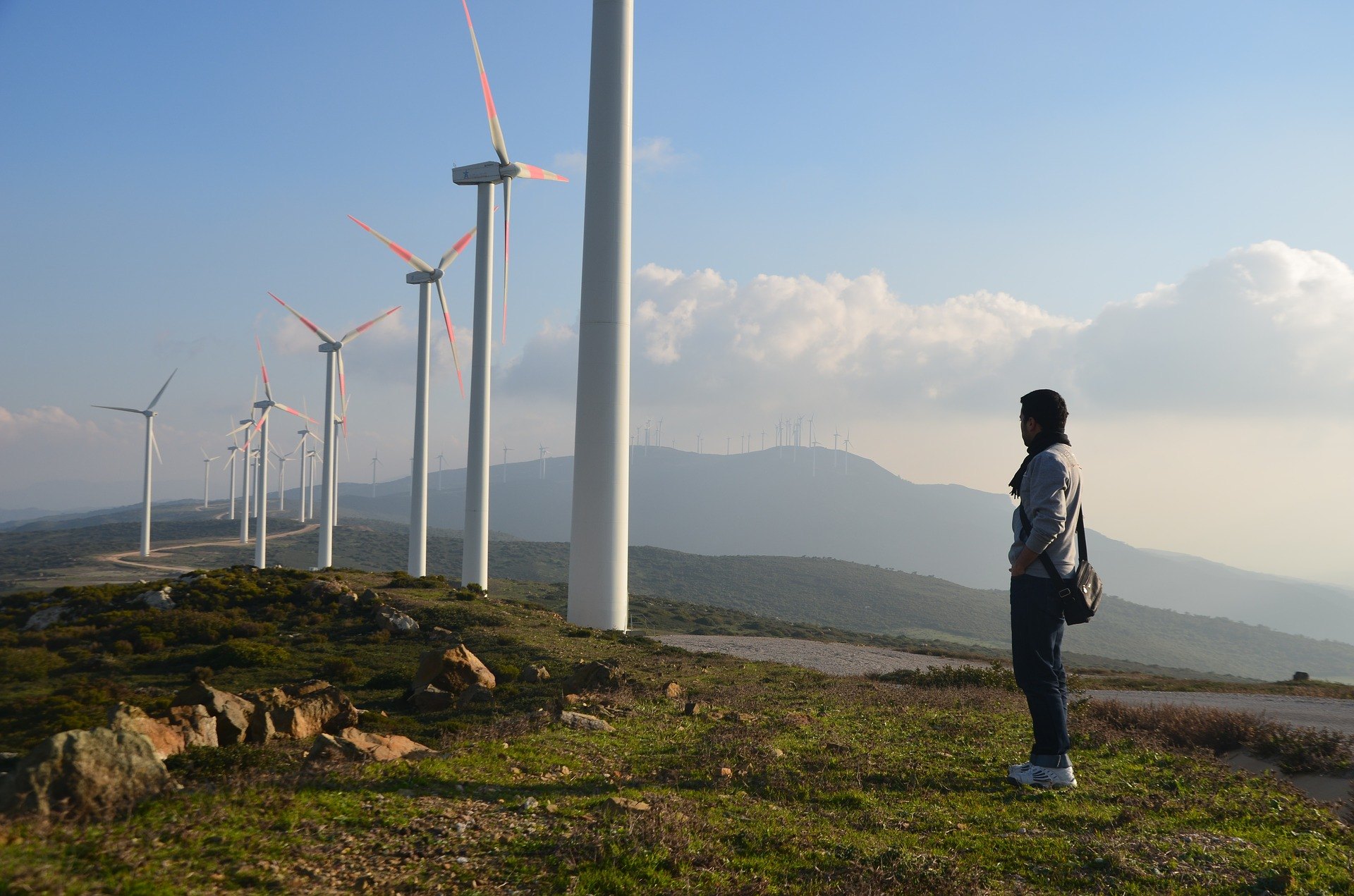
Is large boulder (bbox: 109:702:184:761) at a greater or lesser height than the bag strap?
lesser

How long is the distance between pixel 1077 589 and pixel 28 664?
87.9 feet

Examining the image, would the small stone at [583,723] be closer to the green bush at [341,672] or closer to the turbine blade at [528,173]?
the green bush at [341,672]

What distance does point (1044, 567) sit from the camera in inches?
364

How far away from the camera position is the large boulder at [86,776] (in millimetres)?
6469

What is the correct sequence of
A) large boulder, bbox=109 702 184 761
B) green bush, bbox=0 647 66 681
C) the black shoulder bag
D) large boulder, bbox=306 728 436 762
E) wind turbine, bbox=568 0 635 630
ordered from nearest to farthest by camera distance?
large boulder, bbox=109 702 184 761, the black shoulder bag, large boulder, bbox=306 728 436 762, green bush, bbox=0 647 66 681, wind turbine, bbox=568 0 635 630

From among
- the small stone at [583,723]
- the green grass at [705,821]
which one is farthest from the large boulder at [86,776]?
the small stone at [583,723]

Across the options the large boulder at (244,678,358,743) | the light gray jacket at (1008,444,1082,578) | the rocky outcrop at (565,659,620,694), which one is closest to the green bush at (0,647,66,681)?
the large boulder at (244,678,358,743)

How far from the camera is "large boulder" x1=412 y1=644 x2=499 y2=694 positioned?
17594mm

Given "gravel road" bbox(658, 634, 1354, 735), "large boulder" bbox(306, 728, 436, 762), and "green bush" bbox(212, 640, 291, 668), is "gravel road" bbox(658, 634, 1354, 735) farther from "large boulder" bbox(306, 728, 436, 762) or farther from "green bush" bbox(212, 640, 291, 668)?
"green bush" bbox(212, 640, 291, 668)

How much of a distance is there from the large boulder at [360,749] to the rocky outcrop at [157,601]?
89.2 ft

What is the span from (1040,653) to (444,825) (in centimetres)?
642

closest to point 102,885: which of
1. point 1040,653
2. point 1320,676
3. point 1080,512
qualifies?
point 1040,653

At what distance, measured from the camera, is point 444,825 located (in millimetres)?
7273

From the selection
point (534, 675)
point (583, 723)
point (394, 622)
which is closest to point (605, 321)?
point (394, 622)
